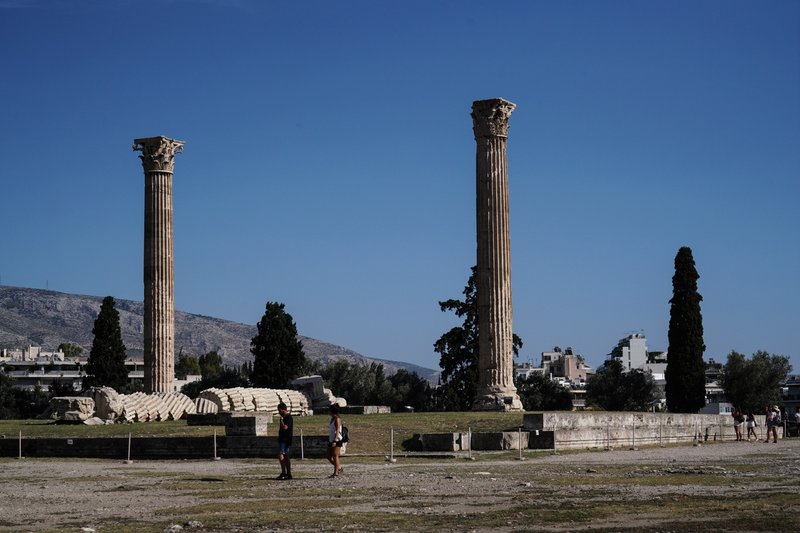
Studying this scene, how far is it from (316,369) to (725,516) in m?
92.3

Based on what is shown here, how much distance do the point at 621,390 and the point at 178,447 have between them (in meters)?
69.6

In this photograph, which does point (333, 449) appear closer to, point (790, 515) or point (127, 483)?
point (127, 483)

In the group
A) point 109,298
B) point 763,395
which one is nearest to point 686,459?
point 109,298

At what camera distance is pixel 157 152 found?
4922 cm

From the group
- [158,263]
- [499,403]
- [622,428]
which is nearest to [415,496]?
[622,428]

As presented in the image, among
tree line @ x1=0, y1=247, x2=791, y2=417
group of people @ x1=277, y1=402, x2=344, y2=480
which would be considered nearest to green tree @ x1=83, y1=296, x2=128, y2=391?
tree line @ x1=0, y1=247, x2=791, y2=417

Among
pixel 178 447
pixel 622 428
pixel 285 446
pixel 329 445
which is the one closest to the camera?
pixel 285 446

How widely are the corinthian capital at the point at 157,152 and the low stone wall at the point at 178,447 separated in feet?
64.2

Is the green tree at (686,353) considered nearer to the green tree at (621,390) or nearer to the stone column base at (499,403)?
the stone column base at (499,403)

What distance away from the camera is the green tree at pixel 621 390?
95000mm

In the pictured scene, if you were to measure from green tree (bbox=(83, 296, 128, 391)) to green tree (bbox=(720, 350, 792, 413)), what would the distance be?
43422mm

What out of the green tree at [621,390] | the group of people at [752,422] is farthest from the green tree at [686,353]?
the green tree at [621,390]

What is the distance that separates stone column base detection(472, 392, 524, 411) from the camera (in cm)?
4381

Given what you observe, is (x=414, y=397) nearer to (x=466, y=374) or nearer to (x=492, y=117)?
(x=466, y=374)
